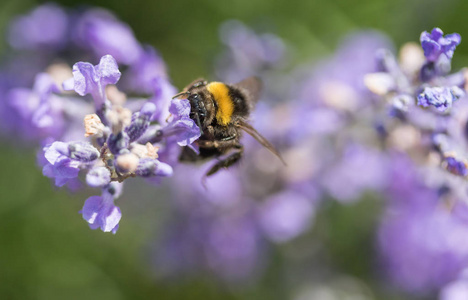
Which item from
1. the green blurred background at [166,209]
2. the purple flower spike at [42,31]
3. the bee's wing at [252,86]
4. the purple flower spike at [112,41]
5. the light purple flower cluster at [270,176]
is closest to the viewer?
the bee's wing at [252,86]

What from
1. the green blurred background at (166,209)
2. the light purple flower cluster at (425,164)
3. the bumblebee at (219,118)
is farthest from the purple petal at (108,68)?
the green blurred background at (166,209)

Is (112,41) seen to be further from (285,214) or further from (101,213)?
(285,214)

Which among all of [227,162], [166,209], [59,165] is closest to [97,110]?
[59,165]

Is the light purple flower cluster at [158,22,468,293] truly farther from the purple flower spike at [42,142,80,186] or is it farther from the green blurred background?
the purple flower spike at [42,142,80,186]

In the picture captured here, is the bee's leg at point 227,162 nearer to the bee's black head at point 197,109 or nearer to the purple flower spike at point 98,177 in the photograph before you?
the bee's black head at point 197,109

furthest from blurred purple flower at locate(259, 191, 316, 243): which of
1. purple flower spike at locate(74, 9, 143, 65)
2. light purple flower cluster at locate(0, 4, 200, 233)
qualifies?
purple flower spike at locate(74, 9, 143, 65)

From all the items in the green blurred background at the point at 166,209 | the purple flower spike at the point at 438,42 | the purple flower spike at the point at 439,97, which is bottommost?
the green blurred background at the point at 166,209
